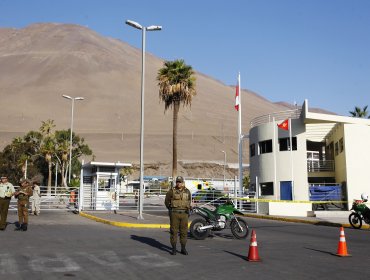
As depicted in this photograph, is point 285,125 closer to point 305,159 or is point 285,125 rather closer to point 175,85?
point 305,159

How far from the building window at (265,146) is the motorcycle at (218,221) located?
2237cm

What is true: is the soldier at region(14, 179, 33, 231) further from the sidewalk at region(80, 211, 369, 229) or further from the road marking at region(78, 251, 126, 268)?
the road marking at region(78, 251, 126, 268)

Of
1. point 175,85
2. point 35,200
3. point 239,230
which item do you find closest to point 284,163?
point 175,85

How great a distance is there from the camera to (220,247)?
1202 centimetres

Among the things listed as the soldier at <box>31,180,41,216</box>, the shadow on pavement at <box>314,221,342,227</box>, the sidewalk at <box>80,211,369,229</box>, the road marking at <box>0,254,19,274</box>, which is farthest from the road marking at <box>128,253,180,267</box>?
the soldier at <box>31,180,41,216</box>

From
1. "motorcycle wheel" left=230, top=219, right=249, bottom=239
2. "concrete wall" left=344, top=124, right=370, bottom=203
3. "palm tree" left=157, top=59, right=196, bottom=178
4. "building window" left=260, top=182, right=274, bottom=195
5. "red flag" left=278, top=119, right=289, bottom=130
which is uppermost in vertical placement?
"palm tree" left=157, top=59, right=196, bottom=178

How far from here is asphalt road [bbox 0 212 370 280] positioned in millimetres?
8320

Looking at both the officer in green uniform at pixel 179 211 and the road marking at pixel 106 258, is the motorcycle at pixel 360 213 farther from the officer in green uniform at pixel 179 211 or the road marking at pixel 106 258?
the road marking at pixel 106 258

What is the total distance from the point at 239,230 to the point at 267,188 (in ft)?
73.2

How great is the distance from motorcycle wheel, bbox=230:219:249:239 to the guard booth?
13726mm

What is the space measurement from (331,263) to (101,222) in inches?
495

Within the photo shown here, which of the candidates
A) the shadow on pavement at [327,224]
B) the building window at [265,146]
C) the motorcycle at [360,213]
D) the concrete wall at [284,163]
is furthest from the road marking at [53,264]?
the building window at [265,146]

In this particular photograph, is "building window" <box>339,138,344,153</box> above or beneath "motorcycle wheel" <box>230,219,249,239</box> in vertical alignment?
above

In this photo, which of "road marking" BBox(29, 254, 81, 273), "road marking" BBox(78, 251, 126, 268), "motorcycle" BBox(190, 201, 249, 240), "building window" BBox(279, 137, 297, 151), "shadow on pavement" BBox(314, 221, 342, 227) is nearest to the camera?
"road marking" BBox(29, 254, 81, 273)
